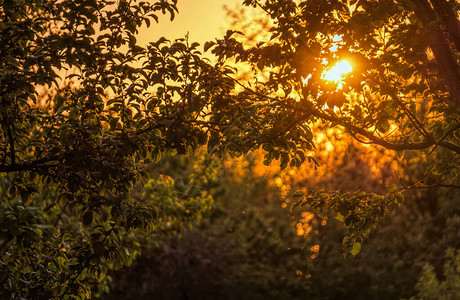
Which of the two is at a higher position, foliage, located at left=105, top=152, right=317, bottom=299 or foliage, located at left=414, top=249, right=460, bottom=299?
foliage, located at left=105, top=152, right=317, bottom=299

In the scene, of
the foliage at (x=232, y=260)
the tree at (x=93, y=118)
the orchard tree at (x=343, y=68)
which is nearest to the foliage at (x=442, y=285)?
the foliage at (x=232, y=260)

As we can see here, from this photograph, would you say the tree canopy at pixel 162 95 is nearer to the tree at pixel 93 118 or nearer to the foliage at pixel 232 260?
the tree at pixel 93 118

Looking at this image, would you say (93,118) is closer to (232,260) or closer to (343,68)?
(343,68)

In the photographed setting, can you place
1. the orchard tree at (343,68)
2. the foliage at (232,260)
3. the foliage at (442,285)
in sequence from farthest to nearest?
1. the foliage at (232,260)
2. the foliage at (442,285)
3. the orchard tree at (343,68)

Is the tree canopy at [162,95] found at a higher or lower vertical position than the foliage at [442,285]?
higher

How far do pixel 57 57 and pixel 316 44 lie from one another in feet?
7.24

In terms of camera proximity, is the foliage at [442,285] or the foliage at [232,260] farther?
the foliage at [232,260]

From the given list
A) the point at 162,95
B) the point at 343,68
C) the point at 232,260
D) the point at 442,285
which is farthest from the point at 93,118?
the point at 232,260

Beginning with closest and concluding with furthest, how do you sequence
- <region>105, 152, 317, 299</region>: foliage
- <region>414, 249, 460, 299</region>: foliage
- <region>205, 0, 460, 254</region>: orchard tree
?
<region>205, 0, 460, 254</region>: orchard tree < <region>414, 249, 460, 299</region>: foliage < <region>105, 152, 317, 299</region>: foliage

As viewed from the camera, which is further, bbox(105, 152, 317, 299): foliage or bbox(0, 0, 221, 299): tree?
bbox(105, 152, 317, 299): foliage

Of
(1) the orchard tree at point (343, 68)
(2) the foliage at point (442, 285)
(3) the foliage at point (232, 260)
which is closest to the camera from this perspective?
(1) the orchard tree at point (343, 68)

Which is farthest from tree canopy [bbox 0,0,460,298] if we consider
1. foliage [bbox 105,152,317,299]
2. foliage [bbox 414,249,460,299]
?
foliage [bbox 105,152,317,299]

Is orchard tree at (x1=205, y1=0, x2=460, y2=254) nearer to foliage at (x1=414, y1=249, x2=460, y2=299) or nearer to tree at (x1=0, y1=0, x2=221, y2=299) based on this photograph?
tree at (x1=0, y1=0, x2=221, y2=299)

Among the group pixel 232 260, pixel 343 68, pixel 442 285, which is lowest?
pixel 442 285
